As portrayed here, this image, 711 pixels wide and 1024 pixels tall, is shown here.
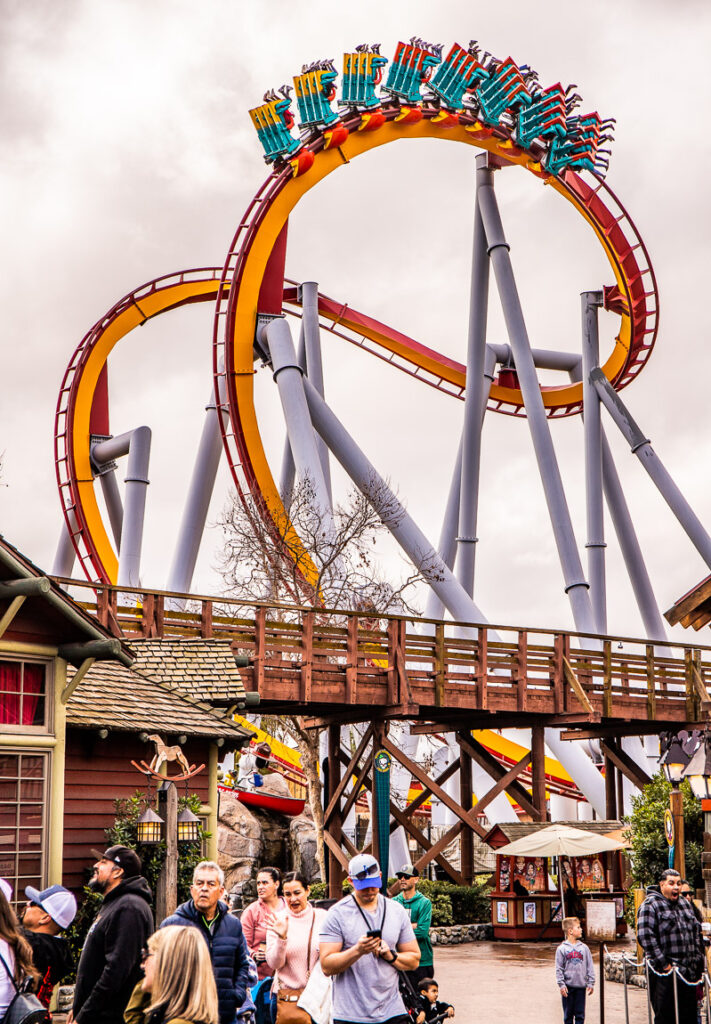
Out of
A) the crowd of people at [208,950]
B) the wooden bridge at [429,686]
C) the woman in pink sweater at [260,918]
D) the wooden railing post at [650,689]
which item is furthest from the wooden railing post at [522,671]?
the crowd of people at [208,950]

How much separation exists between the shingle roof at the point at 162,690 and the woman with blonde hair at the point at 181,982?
753cm

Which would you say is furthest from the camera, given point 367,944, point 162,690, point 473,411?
point 473,411

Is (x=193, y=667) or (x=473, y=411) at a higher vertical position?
(x=473, y=411)

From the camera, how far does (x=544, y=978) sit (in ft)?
50.5

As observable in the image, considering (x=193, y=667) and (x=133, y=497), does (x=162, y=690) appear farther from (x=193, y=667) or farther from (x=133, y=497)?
(x=133, y=497)

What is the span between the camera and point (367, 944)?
19.7 ft

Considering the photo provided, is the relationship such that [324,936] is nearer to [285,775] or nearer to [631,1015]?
[631,1015]

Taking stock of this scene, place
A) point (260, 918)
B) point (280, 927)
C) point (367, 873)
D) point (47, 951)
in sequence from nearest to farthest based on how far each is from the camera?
point (367, 873) → point (47, 951) → point (280, 927) → point (260, 918)

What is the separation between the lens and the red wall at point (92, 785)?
12.6m

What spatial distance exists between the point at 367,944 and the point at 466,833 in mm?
17505

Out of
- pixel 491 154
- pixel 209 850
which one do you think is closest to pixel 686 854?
pixel 209 850

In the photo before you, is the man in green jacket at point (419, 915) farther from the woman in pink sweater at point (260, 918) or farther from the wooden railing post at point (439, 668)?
the wooden railing post at point (439, 668)

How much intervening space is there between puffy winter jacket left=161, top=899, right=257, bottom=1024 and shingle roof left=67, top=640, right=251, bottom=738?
5903 mm

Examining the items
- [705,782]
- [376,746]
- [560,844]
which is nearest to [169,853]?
[705,782]
